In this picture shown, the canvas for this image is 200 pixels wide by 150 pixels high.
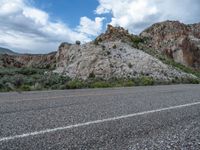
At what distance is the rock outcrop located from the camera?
29891mm

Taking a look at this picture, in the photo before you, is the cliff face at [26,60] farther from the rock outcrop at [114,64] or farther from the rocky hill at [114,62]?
the rock outcrop at [114,64]

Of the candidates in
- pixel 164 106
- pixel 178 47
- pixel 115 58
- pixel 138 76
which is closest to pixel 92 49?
pixel 115 58

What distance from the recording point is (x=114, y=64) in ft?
101

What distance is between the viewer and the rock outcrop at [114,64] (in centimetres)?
2989

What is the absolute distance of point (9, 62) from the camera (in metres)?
75.2

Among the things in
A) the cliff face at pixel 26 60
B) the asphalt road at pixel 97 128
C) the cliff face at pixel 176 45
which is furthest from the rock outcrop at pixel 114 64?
the cliff face at pixel 26 60

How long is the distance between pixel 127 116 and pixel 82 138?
2.37 m

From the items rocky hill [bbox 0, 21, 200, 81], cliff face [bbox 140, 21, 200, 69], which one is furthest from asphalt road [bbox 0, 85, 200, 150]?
cliff face [bbox 140, 21, 200, 69]

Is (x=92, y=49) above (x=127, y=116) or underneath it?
above

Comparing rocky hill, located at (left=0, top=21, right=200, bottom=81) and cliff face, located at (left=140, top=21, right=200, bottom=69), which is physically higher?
cliff face, located at (left=140, top=21, right=200, bottom=69)

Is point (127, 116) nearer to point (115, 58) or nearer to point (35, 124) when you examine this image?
point (35, 124)

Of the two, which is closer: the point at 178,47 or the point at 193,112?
the point at 193,112

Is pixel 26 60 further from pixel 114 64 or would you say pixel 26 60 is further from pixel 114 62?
pixel 114 64

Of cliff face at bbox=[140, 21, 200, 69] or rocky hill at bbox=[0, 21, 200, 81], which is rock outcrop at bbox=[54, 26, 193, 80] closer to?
rocky hill at bbox=[0, 21, 200, 81]
